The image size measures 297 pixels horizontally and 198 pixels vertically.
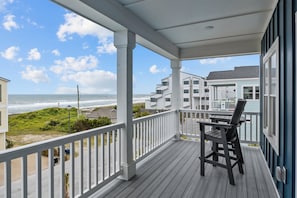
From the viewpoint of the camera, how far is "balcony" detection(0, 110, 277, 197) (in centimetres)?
162

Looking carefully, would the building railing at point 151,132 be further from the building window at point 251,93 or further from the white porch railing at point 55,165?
the building window at point 251,93

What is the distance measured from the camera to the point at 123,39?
2.76 m

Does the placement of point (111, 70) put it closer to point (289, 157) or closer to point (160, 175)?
point (160, 175)

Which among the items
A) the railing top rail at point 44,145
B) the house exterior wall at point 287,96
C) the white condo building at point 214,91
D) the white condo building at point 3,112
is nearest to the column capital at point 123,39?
the railing top rail at point 44,145

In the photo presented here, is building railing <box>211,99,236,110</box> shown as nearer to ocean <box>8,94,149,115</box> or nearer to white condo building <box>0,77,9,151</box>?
ocean <box>8,94,149,115</box>

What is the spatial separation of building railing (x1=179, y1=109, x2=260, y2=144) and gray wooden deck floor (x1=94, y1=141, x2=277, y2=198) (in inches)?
33.6

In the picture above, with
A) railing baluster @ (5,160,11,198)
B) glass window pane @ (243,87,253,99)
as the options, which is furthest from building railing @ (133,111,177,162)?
glass window pane @ (243,87,253,99)

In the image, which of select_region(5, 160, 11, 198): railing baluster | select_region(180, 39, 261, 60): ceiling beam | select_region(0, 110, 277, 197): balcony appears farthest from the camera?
select_region(180, 39, 261, 60): ceiling beam

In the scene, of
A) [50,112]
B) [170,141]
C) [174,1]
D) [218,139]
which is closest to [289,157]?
[218,139]

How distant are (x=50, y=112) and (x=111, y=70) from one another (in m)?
1.24

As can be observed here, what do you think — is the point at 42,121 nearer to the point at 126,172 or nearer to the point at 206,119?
the point at 126,172

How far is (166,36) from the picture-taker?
→ 157 inches

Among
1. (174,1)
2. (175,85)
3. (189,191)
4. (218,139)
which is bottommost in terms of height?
(189,191)

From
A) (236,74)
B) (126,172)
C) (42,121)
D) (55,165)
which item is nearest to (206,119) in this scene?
(236,74)
